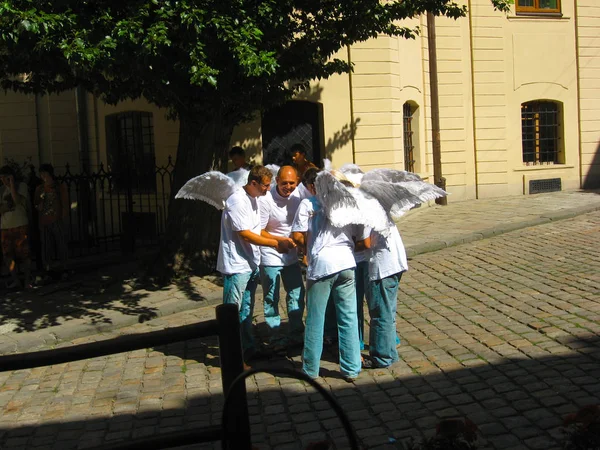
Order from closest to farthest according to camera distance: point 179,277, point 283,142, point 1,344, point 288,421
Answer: point 288,421 → point 1,344 → point 179,277 → point 283,142

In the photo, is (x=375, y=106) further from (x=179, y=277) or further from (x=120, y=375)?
(x=120, y=375)

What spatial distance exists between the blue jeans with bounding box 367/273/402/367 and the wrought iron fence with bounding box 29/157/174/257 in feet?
24.3

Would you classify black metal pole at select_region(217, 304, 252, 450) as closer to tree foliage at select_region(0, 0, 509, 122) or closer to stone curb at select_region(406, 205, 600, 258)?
tree foliage at select_region(0, 0, 509, 122)

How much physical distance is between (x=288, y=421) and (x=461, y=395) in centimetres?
134

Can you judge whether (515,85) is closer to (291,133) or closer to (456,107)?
(456,107)

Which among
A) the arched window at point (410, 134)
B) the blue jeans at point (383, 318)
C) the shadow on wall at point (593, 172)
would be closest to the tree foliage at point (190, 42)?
the blue jeans at point (383, 318)

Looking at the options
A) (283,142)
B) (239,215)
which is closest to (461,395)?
(239,215)

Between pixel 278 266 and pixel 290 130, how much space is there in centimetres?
773

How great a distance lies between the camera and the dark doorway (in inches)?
573

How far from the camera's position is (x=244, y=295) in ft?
23.6

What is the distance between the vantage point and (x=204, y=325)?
3.08m

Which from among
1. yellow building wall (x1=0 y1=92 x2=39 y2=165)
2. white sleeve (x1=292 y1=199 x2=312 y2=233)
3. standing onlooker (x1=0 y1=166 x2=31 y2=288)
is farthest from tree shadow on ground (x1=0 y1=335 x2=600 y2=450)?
yellow building wall (x1=0 y1=92 x2=39 y2=165)

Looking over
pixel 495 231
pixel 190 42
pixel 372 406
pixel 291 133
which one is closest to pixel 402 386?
pixel 372 406

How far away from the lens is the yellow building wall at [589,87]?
18.6 meters
